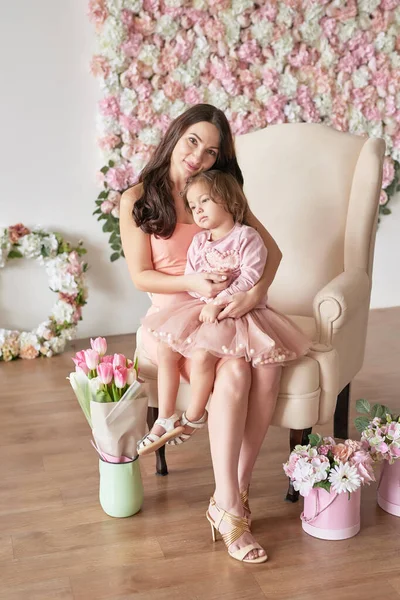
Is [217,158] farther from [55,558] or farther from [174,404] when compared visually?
[55,558]

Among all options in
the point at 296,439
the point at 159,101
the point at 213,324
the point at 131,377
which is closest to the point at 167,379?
the point at 131,377

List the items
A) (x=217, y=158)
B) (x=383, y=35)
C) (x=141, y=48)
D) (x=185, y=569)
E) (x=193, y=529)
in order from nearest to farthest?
(x=185, y=569)
(x=193, y=529)
(x=217, y=158)
(x=141, y=48)
(x=383, y=35)

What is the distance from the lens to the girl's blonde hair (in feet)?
7.25

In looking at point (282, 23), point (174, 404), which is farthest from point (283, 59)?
point (174, 404)

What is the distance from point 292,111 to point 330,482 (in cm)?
257

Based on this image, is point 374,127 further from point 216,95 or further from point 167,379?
point 167,379

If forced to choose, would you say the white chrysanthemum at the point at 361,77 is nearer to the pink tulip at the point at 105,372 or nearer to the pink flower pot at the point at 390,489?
the pink flower pot at the point at 390,489

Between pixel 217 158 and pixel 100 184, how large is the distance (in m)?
1.73

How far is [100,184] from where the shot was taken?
403 cm

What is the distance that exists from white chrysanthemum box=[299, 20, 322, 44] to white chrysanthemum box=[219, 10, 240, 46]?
0.36 metres

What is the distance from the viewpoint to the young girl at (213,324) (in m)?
2.16

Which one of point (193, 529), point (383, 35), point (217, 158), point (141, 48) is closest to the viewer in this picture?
point (193, 529)

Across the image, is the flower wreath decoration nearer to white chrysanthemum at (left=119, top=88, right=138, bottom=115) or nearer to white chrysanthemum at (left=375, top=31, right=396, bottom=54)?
white chrysanthemum at (left=119, top=88, right=138, bottom=115)

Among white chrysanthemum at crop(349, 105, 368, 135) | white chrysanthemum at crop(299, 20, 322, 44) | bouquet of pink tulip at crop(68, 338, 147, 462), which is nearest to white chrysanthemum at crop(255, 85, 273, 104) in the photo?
white chrysanthemum at crop(299, 20, 322, 44)
